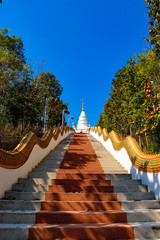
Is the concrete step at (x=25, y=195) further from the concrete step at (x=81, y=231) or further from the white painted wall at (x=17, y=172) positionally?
the concrete step at (x=81, y=231)

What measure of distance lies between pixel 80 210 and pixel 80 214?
11.5 inches

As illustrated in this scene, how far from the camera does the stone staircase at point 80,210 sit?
248 cm

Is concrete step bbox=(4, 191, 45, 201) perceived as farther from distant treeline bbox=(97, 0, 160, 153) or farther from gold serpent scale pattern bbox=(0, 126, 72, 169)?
distant treeline bbox=(97, 0, 160, 153)

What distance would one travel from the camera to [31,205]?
10.2ft

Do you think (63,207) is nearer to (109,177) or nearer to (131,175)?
(109,177)

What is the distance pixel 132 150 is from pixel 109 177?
127 centimetres

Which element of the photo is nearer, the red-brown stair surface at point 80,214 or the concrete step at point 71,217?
the red-brown stair surface at point 80,214

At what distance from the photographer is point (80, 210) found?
3107mm

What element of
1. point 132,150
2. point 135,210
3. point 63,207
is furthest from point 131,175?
point 63,207

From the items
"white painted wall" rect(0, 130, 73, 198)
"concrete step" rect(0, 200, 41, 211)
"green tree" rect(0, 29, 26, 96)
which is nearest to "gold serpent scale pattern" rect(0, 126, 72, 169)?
"white painted wall" rect(0, 130, 73, 198)

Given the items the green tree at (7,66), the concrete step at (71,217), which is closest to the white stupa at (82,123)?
the green tree at (7,66)

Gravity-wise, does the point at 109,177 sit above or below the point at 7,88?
below

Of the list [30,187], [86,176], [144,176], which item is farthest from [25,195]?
[144,176]

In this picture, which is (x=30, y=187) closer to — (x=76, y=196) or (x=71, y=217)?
(x=76, y=196)
